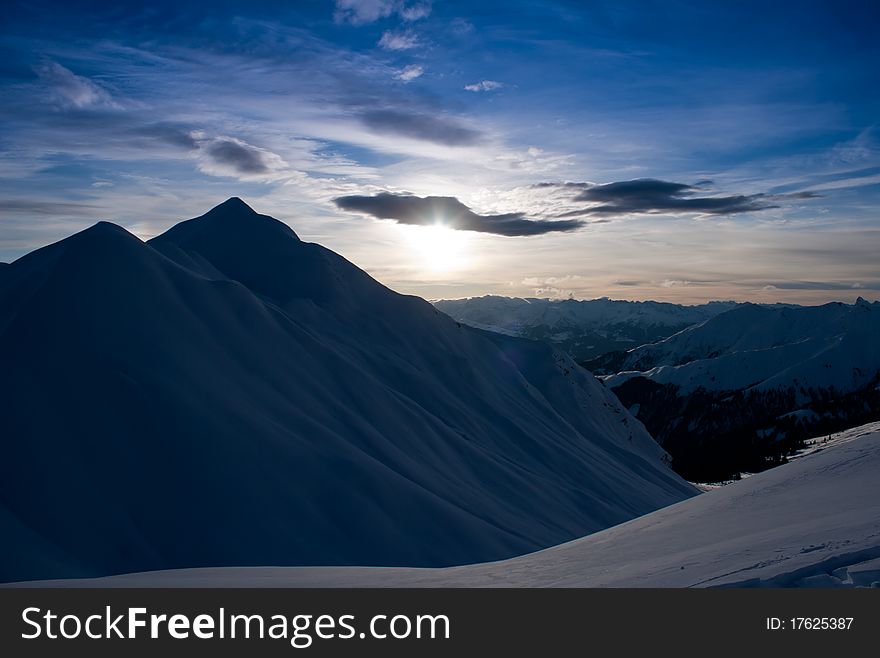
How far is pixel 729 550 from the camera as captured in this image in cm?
812

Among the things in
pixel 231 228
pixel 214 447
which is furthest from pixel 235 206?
pixel 214 447

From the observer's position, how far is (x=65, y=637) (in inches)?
275

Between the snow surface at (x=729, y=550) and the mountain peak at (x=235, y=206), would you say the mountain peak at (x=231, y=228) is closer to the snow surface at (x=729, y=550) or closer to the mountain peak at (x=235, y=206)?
the mountain peak at (x=235, y=206)

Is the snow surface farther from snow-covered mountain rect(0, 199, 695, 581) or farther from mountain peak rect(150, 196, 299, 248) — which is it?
mountain peak rect(150, 196, 299, 248)

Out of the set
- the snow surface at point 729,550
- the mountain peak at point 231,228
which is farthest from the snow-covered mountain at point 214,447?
the mountain peak at point 231,228

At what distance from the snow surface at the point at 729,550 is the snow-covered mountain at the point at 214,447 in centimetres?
1309

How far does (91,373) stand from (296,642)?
94.6ft

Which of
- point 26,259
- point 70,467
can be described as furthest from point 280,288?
point 70,467

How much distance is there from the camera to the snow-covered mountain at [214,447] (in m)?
25.4

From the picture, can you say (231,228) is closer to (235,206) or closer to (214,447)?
(235,206)

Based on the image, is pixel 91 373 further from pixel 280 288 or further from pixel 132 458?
pixel 280 288

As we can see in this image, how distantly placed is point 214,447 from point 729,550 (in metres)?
27.1

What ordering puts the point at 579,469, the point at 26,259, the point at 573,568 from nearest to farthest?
1. the point at 573,568
2. the point at 26,259
3. the point at 579,469

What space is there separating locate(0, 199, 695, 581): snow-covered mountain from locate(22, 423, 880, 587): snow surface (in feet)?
43.0
